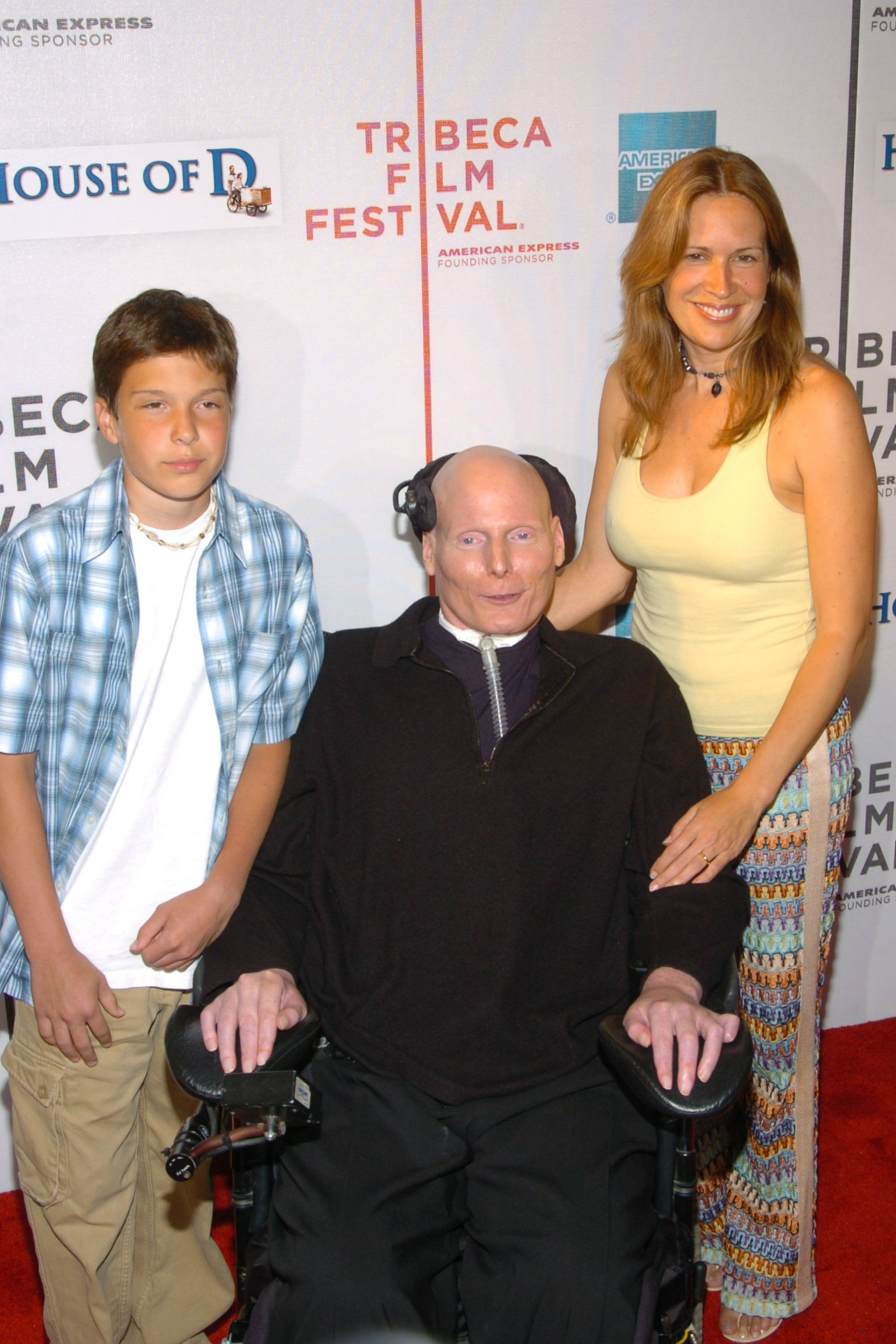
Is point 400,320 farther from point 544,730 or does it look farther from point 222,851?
point 222,851

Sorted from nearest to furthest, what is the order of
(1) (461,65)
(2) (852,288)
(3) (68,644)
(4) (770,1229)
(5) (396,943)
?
(3) (68,644)
(5) (396,943)
(4) (770,1229)
(1) (461,65)
(2) (852,288)

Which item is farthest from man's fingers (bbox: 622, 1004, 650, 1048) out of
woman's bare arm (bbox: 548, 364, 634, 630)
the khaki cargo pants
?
woman's bare arm (bbox: 548, 364, 634, 630)

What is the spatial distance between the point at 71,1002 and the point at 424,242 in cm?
184

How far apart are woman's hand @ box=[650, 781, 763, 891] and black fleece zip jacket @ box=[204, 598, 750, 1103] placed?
24 mm

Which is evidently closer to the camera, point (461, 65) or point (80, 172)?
point (80, 172)

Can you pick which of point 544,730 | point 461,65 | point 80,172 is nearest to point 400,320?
point 461,65

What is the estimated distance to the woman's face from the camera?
228 cm

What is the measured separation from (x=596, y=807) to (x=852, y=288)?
1.78 metres

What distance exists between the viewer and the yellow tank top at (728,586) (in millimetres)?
2279

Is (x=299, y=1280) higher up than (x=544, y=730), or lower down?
lower down

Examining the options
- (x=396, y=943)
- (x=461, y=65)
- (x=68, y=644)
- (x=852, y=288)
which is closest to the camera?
→ (x=68, y=644)

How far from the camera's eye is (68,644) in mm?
1987

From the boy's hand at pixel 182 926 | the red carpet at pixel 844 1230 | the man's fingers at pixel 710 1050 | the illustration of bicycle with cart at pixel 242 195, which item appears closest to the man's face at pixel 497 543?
the boy's hand at pixel 182 926

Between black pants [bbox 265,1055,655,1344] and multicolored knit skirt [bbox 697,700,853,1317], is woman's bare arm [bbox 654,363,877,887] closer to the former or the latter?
multicolored knit skirt [bbox 697,700,853,1317]
